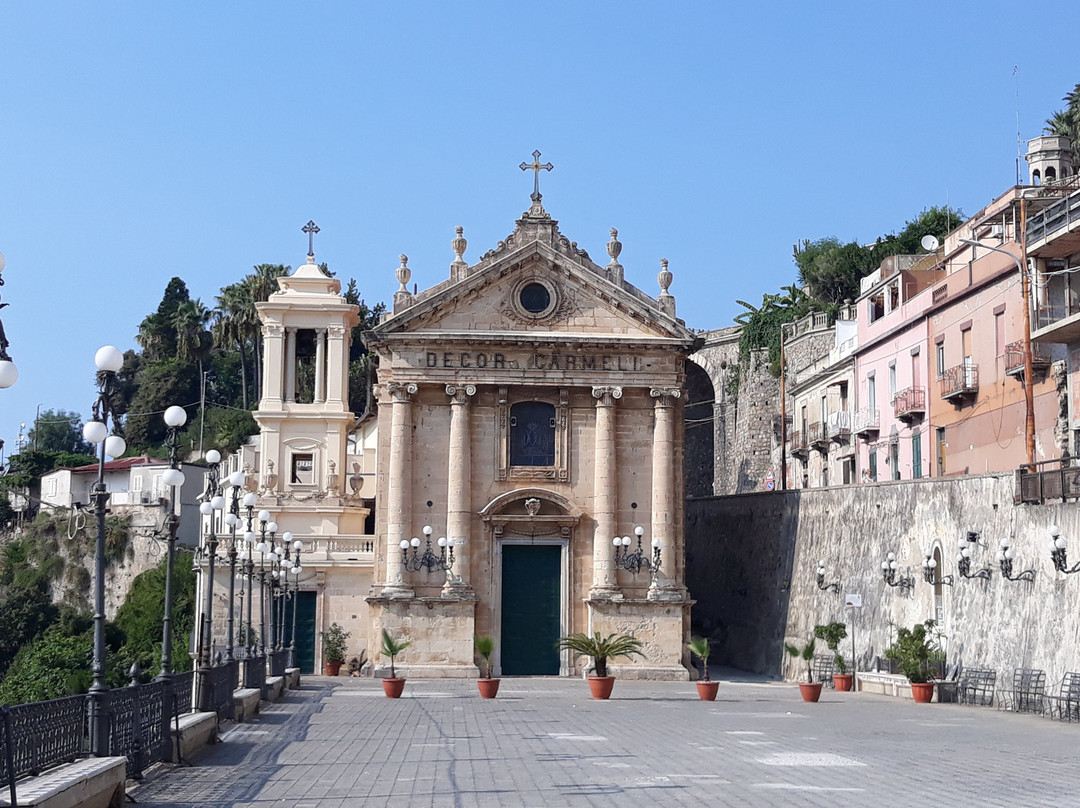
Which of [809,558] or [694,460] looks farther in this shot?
[694,460]

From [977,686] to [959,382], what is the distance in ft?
45.9

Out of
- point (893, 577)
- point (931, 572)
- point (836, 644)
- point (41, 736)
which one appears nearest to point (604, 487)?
point (836, 644)

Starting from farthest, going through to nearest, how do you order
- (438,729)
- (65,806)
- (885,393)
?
(885,393) < (438,729) < (65,806)

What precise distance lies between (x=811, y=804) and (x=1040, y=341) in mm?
25514

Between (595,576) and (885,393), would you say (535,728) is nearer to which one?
(595,576)

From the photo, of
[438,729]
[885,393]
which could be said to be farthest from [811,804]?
[885,393]

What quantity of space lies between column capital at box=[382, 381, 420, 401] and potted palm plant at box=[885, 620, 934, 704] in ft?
52.3

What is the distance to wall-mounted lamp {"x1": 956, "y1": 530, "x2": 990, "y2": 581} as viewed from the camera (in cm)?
3241

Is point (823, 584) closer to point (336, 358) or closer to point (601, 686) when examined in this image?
point (601, 686)

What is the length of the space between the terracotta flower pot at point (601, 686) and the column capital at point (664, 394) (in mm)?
12073

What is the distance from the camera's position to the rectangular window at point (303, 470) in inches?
2005

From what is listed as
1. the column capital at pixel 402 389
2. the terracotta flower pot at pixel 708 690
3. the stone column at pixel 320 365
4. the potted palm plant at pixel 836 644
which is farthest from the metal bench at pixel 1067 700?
the stone column at pixel 320 365

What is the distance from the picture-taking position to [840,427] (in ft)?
182

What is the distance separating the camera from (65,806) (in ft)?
40.0
